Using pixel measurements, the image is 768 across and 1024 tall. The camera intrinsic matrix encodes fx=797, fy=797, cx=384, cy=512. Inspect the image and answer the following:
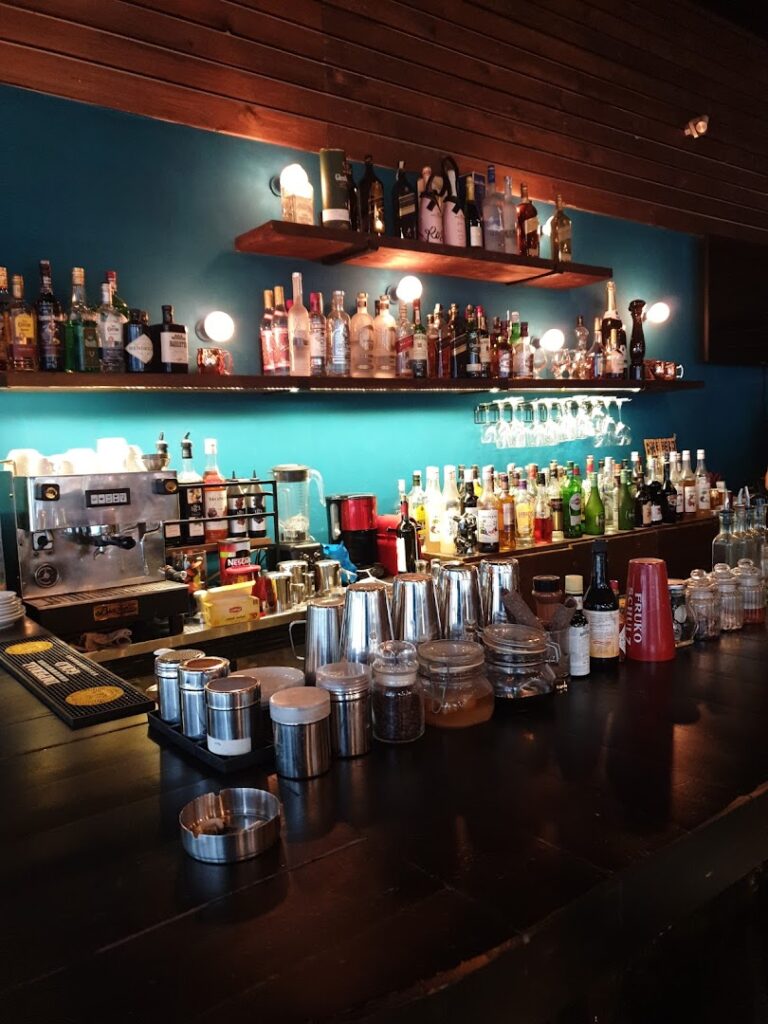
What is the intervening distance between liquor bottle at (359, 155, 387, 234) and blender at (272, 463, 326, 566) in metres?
1.09

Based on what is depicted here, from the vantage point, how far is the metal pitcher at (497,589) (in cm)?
162

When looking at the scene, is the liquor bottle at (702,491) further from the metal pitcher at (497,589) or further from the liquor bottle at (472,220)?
the metal pitcher at (497,589)

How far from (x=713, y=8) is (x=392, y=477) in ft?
13.0

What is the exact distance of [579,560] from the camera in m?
3.81

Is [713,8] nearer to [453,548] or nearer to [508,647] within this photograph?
[453,548]

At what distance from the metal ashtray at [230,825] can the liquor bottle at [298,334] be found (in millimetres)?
2250

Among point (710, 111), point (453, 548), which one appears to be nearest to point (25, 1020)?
point (453, 548)

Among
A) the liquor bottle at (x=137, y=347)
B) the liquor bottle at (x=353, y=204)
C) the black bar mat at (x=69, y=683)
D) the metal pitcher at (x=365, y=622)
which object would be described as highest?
the liquor bottle at (x=353, y=204)

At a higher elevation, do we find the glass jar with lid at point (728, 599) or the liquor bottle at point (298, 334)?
the liquor bottle at point (298, 334)

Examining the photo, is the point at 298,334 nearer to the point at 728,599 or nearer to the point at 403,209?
the point at 403,209

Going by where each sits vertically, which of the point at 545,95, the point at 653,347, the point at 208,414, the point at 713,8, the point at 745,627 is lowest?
the point at 745,627

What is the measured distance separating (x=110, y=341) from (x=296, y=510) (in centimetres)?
108

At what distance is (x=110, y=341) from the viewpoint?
260 centimetres

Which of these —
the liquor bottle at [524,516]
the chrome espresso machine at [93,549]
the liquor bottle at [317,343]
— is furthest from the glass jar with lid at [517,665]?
the liquor bottle at [524,516]
